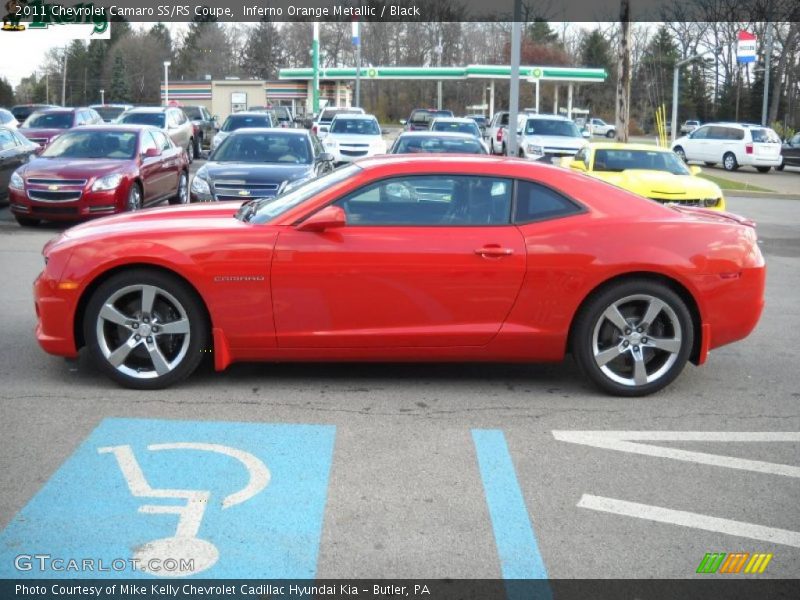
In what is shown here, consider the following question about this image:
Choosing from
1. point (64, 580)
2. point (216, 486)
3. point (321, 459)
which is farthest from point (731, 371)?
point (64, 580)

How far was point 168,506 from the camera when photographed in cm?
430

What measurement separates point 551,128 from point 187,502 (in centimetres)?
2523

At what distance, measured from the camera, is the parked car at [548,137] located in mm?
26969

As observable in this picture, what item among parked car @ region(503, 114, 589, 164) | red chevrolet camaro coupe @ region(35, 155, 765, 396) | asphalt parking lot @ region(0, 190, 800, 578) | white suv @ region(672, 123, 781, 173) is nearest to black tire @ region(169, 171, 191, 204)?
asphalt parking lot @ region(0, 190, 800, 578)

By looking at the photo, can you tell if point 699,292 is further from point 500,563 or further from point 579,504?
point 500,563

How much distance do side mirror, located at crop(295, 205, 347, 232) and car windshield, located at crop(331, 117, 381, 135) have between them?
2203 cm

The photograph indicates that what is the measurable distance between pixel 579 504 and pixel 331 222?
2.45 m

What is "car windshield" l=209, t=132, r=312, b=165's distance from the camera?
1445 centimetres

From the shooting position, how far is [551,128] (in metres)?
28.2

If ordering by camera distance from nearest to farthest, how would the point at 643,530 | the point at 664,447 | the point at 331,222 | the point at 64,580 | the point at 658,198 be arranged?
1. the point at 64,580
2. the point at 643,530
3. the point at 664,447
4. the point at 331,222
5. the point at 658,198

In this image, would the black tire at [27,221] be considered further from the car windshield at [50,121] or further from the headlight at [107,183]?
the car windshield at [50,121]

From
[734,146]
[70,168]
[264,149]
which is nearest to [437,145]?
[264,149]

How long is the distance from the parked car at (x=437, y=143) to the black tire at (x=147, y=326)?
39.1 feet

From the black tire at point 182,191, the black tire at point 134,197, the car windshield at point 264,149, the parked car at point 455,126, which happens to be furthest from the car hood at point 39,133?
the car windshield at point 264,149
